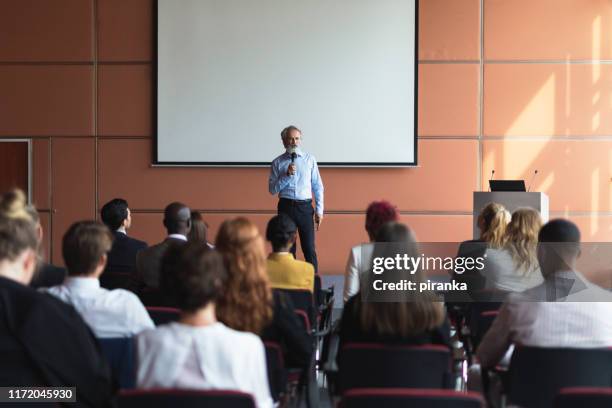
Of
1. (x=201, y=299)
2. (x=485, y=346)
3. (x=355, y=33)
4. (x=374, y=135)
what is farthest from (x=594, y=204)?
(x=201, y=299)

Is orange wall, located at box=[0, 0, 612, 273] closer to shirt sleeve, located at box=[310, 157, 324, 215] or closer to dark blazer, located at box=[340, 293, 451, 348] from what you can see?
shirt sleeve, located at box=[310, 157, 324, 215]

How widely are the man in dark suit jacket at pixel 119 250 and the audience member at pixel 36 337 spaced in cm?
188

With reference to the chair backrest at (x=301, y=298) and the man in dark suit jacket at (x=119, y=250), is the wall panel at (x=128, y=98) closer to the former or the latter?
the man in dark suit jacket at (x=119, y=250)

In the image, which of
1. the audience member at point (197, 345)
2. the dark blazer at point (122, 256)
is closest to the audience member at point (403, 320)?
the audience member at point (197, 345)

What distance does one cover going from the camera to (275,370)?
279cm

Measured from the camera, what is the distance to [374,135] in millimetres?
8242

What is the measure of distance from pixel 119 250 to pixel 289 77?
4.15 meters

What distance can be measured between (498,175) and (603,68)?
1617 mm

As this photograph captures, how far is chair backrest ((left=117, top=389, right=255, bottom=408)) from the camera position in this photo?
6.30 feet

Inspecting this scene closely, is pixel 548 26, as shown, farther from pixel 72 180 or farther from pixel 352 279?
pixel 72 180

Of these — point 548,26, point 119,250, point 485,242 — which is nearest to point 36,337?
point 119,250

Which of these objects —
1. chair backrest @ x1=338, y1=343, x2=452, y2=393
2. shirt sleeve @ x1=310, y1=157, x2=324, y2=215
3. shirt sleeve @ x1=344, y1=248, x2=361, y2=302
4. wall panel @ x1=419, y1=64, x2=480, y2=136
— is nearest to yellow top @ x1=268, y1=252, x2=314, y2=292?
shirt sleeve @ x1=344, y1=248, x2=361, y2=302

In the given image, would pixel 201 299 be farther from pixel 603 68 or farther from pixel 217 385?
pixel 603 68

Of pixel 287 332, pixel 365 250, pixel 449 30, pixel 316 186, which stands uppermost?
pixel 449 30
